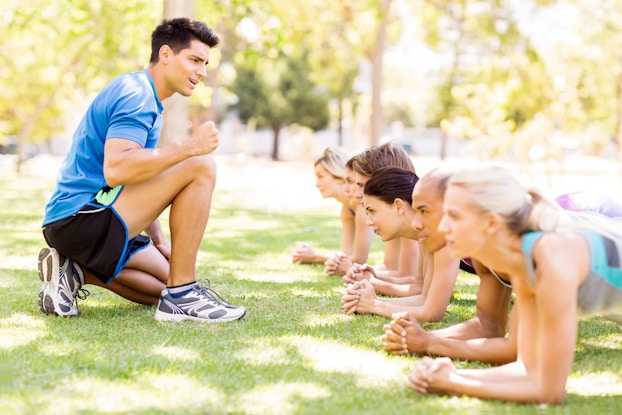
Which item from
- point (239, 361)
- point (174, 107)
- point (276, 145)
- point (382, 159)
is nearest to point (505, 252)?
point (239, 361)

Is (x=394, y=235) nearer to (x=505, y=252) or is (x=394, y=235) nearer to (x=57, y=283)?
(x=505, y=252)

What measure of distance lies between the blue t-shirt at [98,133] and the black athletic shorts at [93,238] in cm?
6

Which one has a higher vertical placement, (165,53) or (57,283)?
(165,53)

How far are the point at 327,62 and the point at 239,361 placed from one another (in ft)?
72.3

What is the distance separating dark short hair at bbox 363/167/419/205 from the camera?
13.2 feet

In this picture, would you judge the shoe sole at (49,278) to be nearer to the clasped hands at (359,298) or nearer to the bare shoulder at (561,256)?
the clasped hands at (359,298)

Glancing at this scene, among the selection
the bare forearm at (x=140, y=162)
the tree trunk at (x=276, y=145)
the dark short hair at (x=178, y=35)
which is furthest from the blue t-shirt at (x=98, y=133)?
the tree trunk at (x=276, y=145)

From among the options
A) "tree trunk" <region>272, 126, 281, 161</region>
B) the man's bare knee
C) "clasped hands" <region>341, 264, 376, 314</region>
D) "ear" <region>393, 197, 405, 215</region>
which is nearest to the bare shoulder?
"ear" <region>393, 197, 405, 215</region>

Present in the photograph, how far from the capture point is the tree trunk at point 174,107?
29.2 feet

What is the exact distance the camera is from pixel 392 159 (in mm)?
4586

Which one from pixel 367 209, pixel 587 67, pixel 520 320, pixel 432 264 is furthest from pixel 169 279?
pixel 587 67

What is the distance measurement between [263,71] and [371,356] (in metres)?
33.4

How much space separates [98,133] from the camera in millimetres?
3922

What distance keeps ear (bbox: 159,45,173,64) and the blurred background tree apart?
7.05 m
